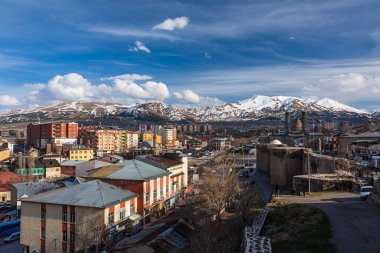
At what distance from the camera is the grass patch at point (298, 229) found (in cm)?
1248

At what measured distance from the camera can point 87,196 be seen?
931 inches

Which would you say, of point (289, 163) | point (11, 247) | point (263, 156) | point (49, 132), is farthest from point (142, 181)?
point (49, 132)

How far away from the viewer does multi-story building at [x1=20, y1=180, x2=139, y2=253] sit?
21.9 meters

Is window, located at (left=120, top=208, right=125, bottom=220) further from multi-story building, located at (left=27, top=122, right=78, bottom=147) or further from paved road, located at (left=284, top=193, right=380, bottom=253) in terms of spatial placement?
multi-story building, located at (left=27, top=122, right=78, bottom=147)

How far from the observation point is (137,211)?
27.8 meters

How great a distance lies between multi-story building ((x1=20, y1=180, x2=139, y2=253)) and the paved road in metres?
11.7

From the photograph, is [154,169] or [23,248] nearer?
[23,248]

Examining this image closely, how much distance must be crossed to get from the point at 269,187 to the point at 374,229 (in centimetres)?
2081

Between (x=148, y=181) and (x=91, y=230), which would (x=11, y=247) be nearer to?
(x=91, y=230)

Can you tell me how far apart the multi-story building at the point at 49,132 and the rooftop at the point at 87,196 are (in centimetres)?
9617

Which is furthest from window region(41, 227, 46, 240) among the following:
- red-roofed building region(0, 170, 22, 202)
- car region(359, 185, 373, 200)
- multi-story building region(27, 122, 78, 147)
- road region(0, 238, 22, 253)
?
multi-story building region(27, 122, 78, 147)

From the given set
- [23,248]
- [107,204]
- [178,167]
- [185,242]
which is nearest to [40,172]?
[178,167]

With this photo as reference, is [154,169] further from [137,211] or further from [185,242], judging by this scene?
[185,242]

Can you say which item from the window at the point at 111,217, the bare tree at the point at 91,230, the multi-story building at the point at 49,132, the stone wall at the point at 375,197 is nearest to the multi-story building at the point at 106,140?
the multi-story building at the point at 49,132
